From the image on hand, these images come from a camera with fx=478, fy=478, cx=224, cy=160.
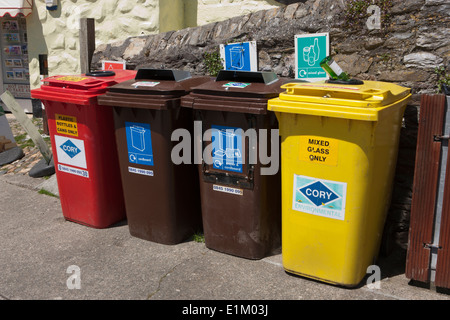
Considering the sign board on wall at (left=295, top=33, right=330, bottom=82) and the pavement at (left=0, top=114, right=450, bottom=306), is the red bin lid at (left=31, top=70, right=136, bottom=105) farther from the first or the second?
the sign board on wall at (left=295, top=33, right=330, bottom=82)

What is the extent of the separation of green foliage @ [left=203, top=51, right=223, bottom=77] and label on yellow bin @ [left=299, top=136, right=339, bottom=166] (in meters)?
1.96

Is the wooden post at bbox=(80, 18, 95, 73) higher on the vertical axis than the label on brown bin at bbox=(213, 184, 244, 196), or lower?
higher

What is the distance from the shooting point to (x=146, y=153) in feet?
13.5

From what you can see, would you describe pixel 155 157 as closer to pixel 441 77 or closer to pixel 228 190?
pixel 228 190

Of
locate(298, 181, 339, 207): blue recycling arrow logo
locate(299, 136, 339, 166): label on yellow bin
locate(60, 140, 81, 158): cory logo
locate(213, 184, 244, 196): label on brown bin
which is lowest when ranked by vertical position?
locate(213, 184, 244, 196): label on brown bin

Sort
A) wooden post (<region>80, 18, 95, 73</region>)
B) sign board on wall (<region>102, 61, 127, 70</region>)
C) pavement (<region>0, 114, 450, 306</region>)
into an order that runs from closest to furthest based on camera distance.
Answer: pavement (<region>0, 114, 450, 306</region>)
sign board on wall (<region>102, 61, 127, 70</region>)
wooden post (<region>80, 18, 95, 73</region>)

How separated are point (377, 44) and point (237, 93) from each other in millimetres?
1377

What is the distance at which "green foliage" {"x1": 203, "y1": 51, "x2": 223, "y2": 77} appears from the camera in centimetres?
504

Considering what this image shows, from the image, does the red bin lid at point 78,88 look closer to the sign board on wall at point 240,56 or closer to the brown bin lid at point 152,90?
the brown bin lid at point 152,90

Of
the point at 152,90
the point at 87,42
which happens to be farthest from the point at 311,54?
the point at 87,42

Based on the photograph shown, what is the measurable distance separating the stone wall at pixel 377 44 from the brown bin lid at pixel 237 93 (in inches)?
28.8

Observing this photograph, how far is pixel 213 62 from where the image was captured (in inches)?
199

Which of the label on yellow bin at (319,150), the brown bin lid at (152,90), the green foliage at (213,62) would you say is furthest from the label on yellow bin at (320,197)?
the green foliage at (213,62)

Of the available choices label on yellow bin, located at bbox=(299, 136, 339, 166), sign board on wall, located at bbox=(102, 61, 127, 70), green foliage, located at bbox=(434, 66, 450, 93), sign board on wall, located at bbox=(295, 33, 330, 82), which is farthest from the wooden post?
green foliage, located at bbox=(434, 66, 450, 93)
